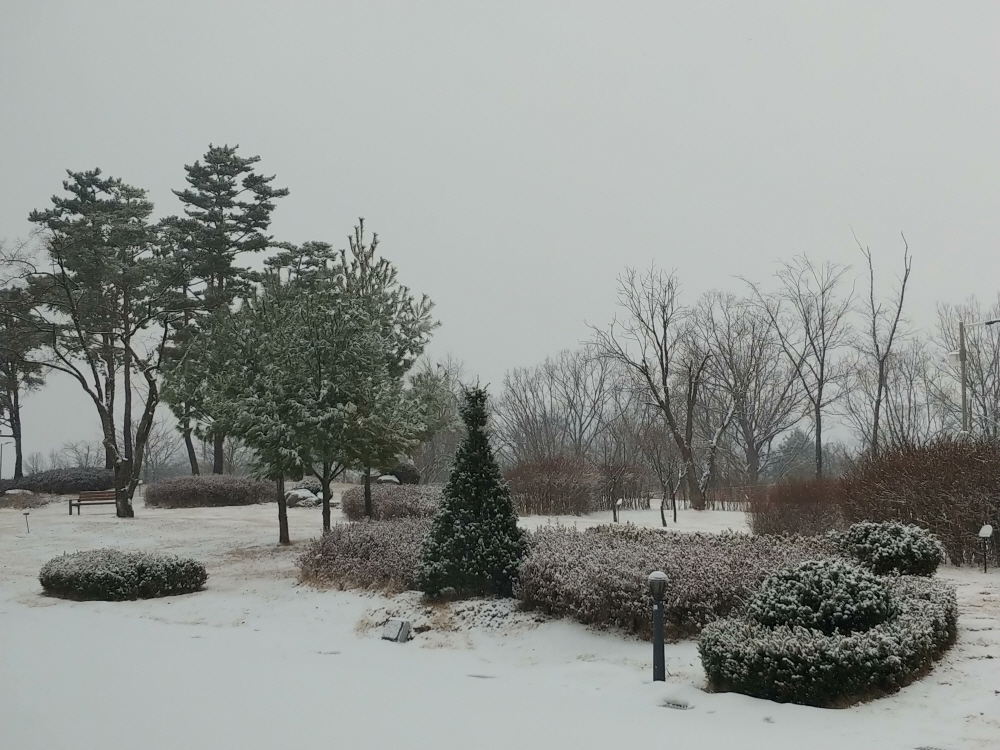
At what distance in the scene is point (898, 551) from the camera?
9.22m

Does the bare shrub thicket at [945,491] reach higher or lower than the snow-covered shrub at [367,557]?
higher

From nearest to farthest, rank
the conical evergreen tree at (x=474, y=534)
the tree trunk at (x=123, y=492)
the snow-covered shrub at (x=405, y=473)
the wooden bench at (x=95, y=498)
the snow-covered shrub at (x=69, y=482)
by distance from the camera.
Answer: the conical evergreen tree at (x=474, y=534) → the tree trunk at (x=123, y=492) → the wooden bench at (x=95, y=498) → the snow-covered shrub at (x=405, y=473) → the snow-covered shrub at (x=69, y=482)

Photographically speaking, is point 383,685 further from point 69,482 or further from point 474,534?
point 69,482

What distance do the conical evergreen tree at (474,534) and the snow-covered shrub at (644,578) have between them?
38cm

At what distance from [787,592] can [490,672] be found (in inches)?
109

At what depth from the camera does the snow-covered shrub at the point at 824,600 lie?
6371mm

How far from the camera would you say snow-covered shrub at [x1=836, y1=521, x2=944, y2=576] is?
9203mm

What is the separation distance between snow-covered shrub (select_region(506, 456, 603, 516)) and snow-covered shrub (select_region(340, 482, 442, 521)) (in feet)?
7.53

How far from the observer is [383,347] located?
589 inches

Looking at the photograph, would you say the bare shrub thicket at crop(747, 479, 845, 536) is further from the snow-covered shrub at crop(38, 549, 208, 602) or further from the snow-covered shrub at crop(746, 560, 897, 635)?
the snow-covered shrub at crop(38, 549, 208, 602)

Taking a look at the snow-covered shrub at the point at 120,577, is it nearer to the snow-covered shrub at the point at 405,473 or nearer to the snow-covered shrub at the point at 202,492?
the snow-covered shrub at the point at 202,492

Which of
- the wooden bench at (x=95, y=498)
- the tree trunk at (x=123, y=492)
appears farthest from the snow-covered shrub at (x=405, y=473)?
the wooden bench at (x=95, y=498)

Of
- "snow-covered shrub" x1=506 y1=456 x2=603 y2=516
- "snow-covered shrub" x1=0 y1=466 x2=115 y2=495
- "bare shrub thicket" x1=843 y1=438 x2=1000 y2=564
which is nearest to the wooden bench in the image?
"snow-covered shrub" x1=0 y1=466 x2=115 y2=495

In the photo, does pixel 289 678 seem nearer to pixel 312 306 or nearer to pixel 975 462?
pixel 312 306
